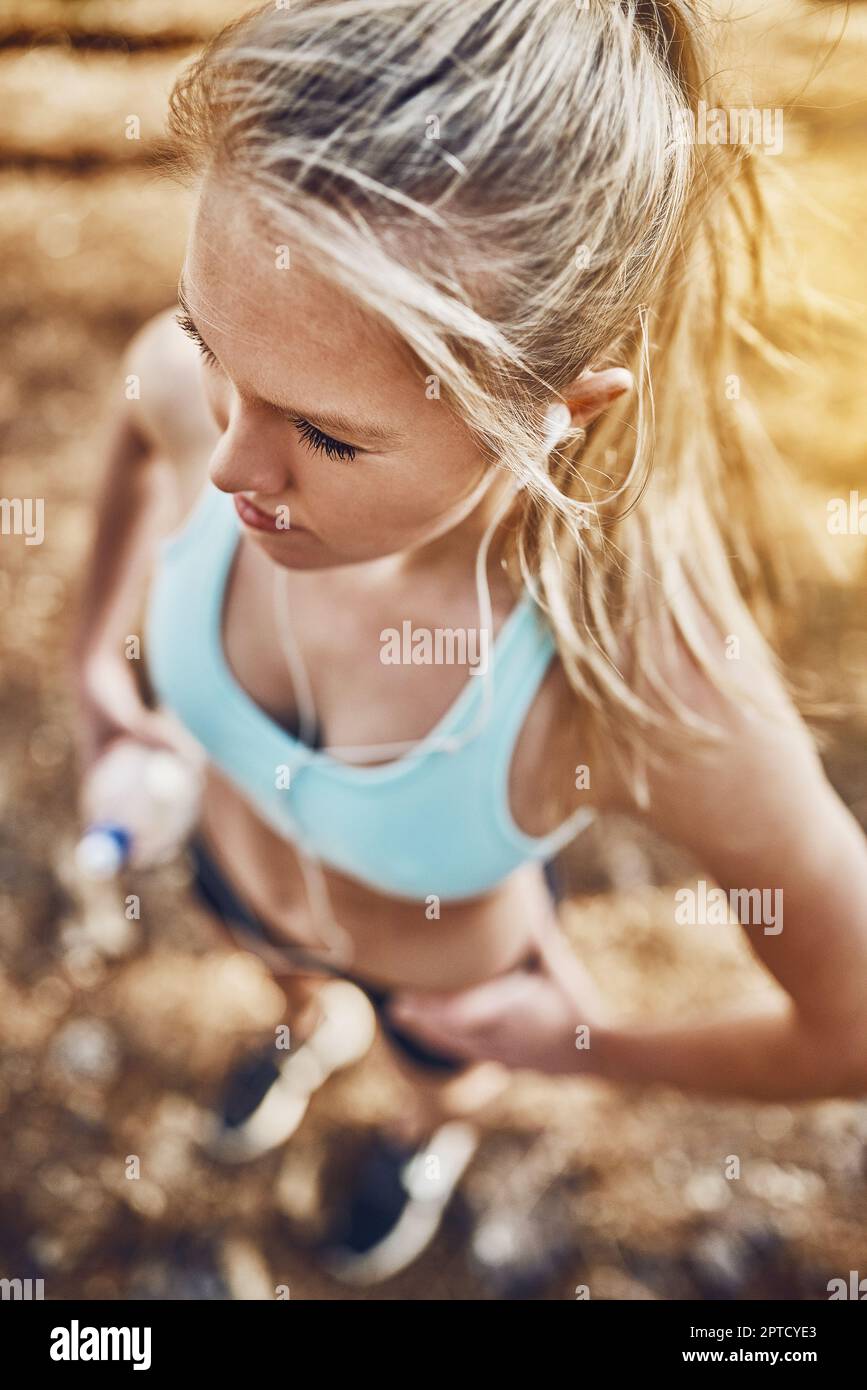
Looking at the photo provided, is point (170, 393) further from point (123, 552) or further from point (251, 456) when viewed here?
point (251, 456)

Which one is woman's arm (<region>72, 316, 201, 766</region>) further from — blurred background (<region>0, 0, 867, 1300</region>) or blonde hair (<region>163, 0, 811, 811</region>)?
blurred background (<region>0, 0, 867, 1300</region>)

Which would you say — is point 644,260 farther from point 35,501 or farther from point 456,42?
point 35,501

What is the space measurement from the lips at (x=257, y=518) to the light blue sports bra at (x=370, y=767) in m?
0.18

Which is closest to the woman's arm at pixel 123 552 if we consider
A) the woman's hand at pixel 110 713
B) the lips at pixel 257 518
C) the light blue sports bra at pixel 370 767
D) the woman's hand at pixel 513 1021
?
the woman's hand at pixel 110 713

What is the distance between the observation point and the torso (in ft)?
2.61

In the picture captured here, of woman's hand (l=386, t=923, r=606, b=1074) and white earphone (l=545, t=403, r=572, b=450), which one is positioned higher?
white earphone (l=545, t=403, r=572, b=450)

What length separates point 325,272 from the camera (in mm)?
470

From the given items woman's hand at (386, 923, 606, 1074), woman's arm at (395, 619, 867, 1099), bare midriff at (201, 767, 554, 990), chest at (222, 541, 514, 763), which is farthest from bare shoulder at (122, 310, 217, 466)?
woman's hand at (386, 923, 606, 1074)

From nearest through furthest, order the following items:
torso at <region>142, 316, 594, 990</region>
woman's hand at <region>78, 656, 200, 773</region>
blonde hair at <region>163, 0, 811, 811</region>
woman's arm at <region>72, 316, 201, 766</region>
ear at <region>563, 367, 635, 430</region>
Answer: blonde hair at <region>163, 0, 811, 811</region>
ear at <region>563, 367, 635, 430</region>
torso at <region>142, 316, 594, 990</region>
woman's arm at <region>72, 316, 201, 766</region>
woman's hand at <region>78, 656, 200, 773</region>

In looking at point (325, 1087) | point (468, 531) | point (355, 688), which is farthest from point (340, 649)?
point (325, 1087)

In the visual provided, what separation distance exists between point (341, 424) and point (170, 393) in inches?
15.9

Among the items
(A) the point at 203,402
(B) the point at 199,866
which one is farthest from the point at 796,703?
(B) the point at 199,866

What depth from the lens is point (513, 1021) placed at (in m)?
0.99

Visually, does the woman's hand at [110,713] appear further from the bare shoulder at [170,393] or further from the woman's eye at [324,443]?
the woman's eye at [324,443]
